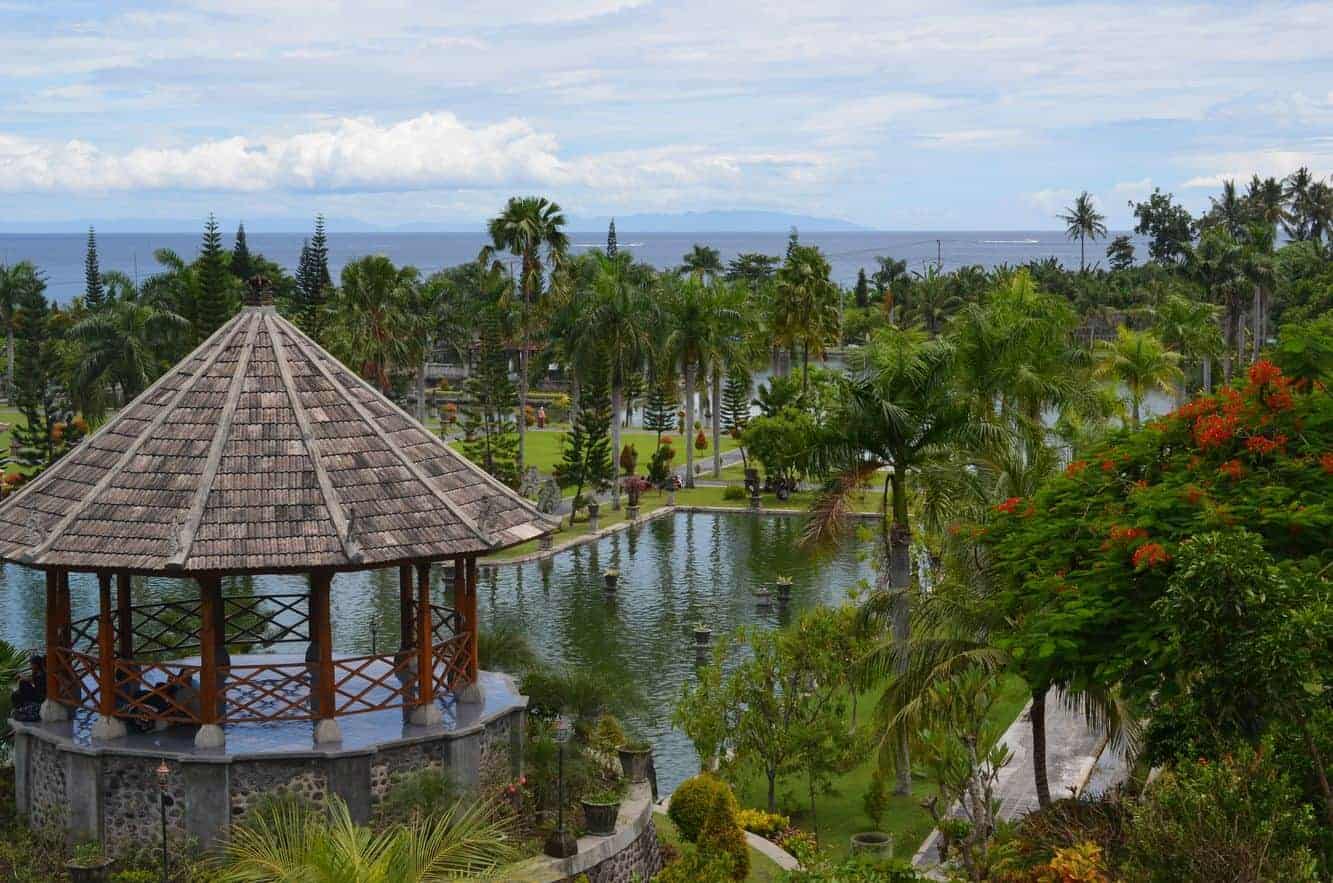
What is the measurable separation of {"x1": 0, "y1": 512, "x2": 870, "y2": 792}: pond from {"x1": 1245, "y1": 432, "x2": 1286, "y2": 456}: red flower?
479 inches

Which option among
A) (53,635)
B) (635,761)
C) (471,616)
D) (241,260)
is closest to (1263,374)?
(635,761)

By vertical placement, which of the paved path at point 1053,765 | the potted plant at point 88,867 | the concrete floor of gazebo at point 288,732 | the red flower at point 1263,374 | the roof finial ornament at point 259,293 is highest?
the roof finial ornament at point 259,293

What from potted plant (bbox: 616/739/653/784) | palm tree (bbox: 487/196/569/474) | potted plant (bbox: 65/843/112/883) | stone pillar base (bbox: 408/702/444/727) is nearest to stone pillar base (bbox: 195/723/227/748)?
potted plant (bbox: 65/843/112/883)

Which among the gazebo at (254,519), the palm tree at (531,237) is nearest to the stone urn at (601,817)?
the gazebo at (254,519)

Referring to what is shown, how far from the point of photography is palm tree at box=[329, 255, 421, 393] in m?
56.2

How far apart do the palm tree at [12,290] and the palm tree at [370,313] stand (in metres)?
33.6

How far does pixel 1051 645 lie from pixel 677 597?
75.3ft

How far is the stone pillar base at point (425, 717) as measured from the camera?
1962 cm

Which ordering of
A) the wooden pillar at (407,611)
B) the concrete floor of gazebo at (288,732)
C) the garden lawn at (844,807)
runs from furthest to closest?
1. the garden lawn at (844,807)
2. the wooden pillar at (407,611)
3. the concrete floor of gazebo at (288,732)

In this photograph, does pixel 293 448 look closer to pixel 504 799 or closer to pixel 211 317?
pixel 504 799

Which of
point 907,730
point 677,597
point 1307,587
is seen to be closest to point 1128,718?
point 907,730

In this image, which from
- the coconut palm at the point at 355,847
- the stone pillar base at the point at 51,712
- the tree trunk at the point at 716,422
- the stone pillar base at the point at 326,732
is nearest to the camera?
the coconut palm at the point at 355,847

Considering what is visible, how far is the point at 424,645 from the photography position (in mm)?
19547

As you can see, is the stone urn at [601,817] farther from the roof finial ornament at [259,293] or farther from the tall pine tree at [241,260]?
the tall pine tree at [241,260]
